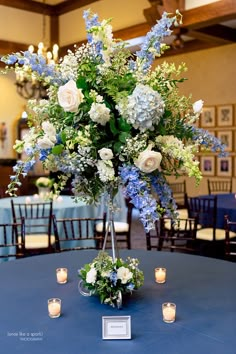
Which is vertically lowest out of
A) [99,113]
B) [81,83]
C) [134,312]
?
[134,312]

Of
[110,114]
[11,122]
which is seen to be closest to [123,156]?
[110,114]

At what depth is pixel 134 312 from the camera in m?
1.75

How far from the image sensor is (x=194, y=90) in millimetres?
8219

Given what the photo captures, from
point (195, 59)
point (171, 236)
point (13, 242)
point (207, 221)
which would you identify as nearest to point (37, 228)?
point (13, 242)

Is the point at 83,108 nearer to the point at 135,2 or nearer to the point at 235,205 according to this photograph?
the point at 235,205

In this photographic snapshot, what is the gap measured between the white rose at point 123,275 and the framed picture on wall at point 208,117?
6585 millimetres

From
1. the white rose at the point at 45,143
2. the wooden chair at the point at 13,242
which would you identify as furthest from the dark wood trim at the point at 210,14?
the white rose at the point at 45,143

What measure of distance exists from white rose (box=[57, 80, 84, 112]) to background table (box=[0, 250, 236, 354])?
0.81 meters

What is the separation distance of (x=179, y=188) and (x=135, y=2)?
11.3 ft

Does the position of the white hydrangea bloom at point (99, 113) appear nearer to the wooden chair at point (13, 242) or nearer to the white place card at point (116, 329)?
the white place card at point (116, 329)

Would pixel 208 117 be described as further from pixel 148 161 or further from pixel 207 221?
pixel 148 161

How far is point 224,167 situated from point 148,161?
21.4 ft

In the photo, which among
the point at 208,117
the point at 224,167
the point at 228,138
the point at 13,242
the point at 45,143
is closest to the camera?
the point at 45,143

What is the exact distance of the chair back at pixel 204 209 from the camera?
4879mm
